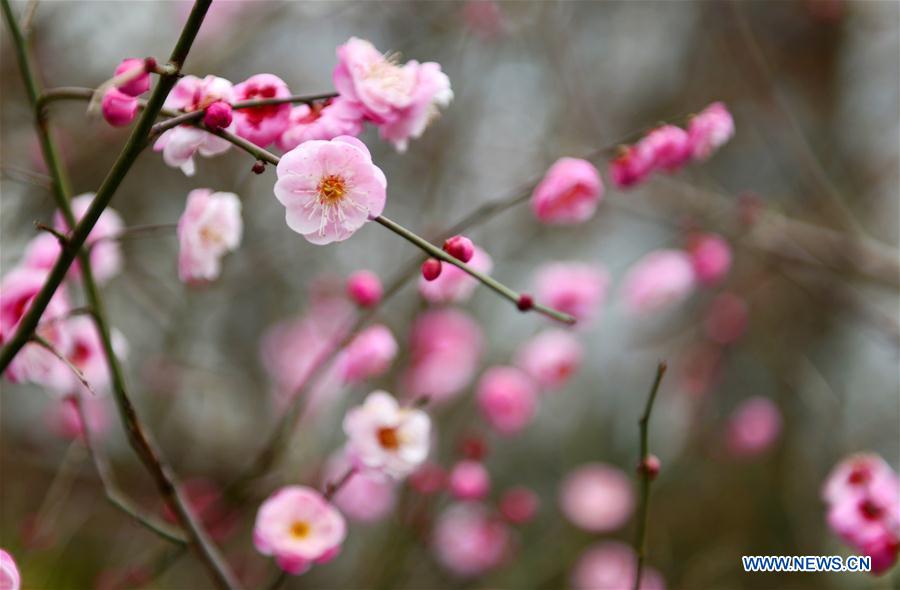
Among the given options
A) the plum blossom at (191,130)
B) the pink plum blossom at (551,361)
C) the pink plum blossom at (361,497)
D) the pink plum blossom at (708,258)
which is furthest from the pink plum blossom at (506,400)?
the plum blossom at (191,130)

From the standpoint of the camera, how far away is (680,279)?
66.8 inches

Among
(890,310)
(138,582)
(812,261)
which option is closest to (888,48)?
(890,310)

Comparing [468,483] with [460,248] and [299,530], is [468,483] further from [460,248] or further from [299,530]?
[460,248]

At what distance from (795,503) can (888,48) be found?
2.01 metres

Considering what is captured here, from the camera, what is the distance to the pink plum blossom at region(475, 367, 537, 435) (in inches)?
59.3

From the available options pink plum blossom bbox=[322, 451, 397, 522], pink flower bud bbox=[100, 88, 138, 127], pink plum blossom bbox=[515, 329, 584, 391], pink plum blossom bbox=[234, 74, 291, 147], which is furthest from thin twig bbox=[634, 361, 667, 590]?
pink plum blossom bbox=[322, 451, 397, 522]

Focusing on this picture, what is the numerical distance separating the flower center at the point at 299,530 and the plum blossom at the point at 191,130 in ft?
1.27

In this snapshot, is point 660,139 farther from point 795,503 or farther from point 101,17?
point 101,17

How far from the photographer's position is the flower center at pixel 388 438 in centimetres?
88

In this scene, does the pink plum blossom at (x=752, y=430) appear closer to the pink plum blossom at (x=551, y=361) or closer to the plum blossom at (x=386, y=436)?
the pink plum blossom at (x=551, y=361)

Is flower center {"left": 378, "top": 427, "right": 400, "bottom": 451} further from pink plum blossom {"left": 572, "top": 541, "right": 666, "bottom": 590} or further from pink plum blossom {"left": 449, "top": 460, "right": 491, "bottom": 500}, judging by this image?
pink plum blossom {"left": 572, "top": 541, "right": 666, "bottom": 590}

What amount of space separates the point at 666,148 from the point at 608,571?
51.3 inches

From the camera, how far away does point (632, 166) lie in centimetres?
97

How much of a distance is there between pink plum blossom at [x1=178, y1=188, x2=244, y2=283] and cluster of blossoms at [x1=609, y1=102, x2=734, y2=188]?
0.48 metres
